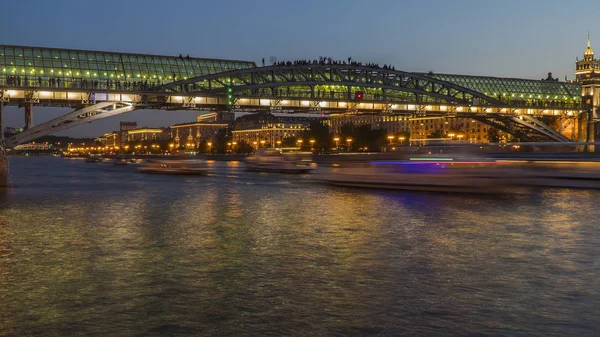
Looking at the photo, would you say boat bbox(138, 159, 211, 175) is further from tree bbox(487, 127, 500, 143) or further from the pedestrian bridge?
tree bbox(487, 127, 500, 143)

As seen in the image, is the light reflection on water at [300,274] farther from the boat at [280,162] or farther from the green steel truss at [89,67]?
the green steel truss at [89,67]

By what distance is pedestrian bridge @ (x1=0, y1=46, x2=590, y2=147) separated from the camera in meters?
60.7

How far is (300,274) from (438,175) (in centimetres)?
1821

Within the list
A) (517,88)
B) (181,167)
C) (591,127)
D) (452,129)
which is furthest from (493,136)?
(181,167)

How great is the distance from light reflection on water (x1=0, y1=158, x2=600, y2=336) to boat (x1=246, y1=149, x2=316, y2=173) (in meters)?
34.2

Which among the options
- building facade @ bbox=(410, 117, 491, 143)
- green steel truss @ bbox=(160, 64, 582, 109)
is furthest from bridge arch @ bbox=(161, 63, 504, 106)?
building facade @ bbox=(410, 117, 491, 143)

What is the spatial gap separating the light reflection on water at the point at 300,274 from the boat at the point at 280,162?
34.2 metres

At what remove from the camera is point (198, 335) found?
5.12m

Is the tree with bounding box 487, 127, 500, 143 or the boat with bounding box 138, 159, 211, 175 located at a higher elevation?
the tree with bounding box 487, 127, 500, 143

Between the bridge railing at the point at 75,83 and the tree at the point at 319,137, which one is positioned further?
the tree at the point at 319,137

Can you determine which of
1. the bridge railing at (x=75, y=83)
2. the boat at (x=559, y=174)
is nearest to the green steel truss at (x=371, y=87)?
the bridge railing at (x=75, y=83)

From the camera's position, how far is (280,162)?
51219 mm

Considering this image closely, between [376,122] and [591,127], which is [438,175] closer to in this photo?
[591,127]

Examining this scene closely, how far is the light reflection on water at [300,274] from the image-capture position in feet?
18.1
